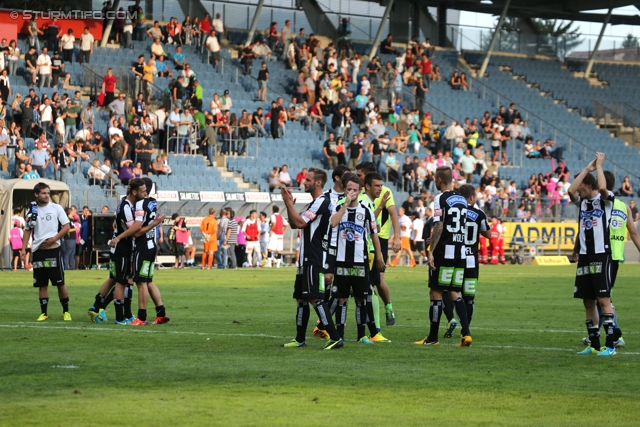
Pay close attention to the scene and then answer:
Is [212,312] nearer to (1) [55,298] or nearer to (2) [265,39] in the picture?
(1) [55,298]

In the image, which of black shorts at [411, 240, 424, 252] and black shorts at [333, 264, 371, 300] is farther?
black shorts at [411, 240, 424, 252]

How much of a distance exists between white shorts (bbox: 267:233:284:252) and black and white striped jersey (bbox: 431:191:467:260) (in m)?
23.5

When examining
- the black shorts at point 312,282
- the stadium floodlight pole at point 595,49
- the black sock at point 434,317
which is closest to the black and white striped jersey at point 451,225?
the black sock at point 434,317

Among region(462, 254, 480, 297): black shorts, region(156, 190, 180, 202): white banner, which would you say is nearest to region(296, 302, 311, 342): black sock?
region(462, 254, 480, 297): black shorts

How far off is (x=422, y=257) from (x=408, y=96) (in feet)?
36.2

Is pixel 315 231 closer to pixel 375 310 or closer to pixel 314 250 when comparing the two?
pixel 314 250

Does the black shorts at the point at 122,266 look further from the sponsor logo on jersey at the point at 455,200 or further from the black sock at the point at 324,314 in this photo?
the sponsor logo on jersey at the point at 455,200

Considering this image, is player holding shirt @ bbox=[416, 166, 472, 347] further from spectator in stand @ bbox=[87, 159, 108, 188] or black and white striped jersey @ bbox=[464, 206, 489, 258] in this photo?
spectator in stand @ bbox=[87, 159, 108, 188]

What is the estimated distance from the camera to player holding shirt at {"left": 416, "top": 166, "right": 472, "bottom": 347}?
12.9m

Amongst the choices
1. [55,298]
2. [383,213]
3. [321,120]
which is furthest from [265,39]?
[383,213]

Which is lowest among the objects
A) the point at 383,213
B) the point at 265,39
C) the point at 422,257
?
the point at 422,257

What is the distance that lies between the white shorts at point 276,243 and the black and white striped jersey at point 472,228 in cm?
2315

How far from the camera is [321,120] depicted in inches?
1727

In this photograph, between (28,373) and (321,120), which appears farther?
(321,120)
